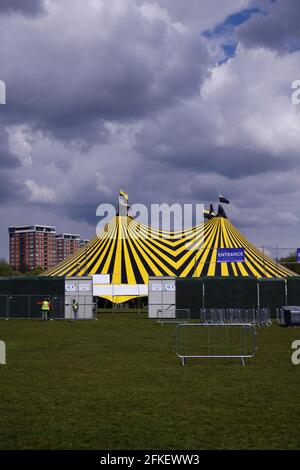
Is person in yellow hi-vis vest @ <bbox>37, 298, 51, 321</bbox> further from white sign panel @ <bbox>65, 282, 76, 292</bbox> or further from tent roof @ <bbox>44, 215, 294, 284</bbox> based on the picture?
tent roof @ <bbox>44, 215, 294, 284</bbox>

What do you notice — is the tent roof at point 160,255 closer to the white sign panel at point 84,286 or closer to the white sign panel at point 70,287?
the white sign panel at point 84,286

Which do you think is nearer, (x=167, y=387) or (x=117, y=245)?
(x=167, y=387)

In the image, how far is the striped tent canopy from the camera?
50.9 m

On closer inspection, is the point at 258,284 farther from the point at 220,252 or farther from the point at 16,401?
the point at 16,401

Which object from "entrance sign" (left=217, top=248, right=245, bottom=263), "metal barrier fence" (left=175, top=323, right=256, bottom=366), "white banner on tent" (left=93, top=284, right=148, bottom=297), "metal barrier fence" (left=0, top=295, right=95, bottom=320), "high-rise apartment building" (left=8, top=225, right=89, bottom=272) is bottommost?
"metal barrier fence" (left=175, top=323, right=256, bottom=366)

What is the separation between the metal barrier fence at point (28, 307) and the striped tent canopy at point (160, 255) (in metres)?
11.0

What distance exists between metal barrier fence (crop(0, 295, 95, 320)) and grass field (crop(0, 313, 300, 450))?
22390 mm

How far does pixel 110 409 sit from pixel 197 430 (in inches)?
70.8

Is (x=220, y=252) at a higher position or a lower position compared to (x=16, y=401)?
higher

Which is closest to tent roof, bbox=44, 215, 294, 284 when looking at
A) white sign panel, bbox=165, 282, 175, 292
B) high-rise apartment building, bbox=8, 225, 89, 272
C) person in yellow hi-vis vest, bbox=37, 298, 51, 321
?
white sign panel, bbox=165, 282, 175, 292

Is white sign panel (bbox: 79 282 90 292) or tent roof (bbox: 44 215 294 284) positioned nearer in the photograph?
white sign panel (bbox: 79 282 90 292)

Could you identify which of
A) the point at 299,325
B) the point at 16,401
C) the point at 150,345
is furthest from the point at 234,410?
the point at 299,325

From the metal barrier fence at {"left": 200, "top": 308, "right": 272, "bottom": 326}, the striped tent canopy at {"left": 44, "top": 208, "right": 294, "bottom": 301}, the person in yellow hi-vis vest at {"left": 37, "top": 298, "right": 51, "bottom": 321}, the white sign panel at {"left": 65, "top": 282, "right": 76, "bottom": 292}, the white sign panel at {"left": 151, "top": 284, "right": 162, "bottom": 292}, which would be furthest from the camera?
the striped tent canopy at {"left": 44, "top": 208, "right": 294, "bottom": 301}

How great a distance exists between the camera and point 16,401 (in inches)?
387
